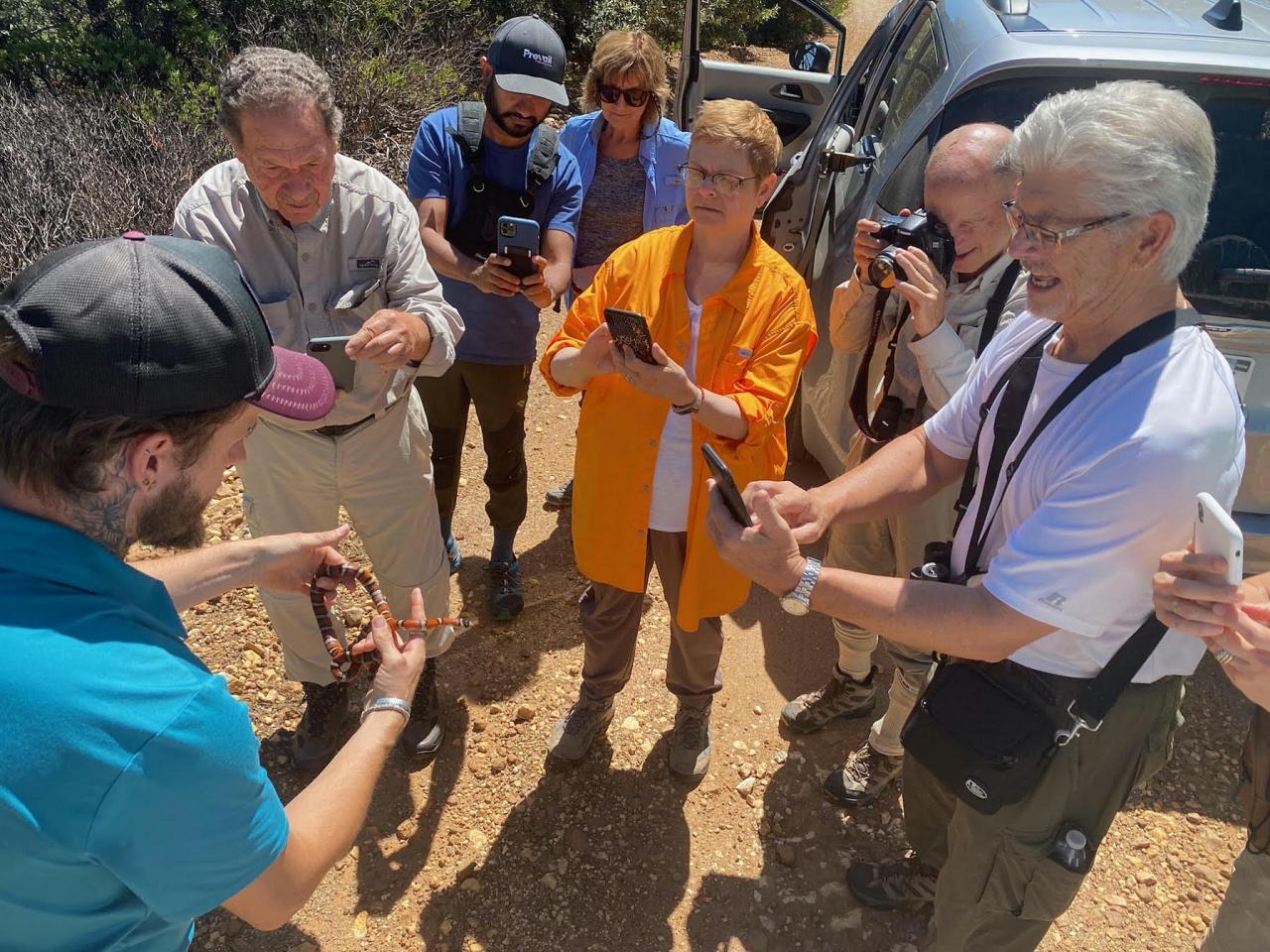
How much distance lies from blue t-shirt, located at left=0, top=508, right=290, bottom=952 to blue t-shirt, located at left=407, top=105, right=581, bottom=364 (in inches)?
87.4

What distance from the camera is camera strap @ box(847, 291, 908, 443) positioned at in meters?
2.77

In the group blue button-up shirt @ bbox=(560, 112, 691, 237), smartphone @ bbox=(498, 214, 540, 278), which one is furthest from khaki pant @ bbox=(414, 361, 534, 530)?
blue button-up shirt @ bbox=(560, 112, 691, 237)

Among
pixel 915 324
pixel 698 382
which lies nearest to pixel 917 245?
pixel 915 324

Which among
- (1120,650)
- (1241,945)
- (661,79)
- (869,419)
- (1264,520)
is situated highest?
(661,79)

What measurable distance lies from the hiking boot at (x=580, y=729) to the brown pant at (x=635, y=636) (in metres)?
0.04

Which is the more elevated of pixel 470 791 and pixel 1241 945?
pixel 1241 945

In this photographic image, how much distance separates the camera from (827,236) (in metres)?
3.92

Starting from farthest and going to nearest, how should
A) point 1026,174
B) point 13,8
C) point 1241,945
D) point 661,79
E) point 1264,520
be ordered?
point 13,8
point 661,79
point 1264,520
point 1241,945
point 1026,174

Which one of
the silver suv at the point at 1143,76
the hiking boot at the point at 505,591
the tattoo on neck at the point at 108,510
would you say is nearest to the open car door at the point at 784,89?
the silver suv at the point at 1143,76

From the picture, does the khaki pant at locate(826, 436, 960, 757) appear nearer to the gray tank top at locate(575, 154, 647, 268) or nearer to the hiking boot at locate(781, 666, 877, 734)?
the hiking boot at locate(781, 666, 877, 734)

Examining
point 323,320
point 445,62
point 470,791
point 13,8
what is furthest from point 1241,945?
point 13,8

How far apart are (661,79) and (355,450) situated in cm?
217

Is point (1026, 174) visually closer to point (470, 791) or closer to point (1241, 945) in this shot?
point (1241, 945)

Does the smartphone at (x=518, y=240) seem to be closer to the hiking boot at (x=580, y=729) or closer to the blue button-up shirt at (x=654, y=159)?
the blue button-up shirt at (x=654, y=159)
